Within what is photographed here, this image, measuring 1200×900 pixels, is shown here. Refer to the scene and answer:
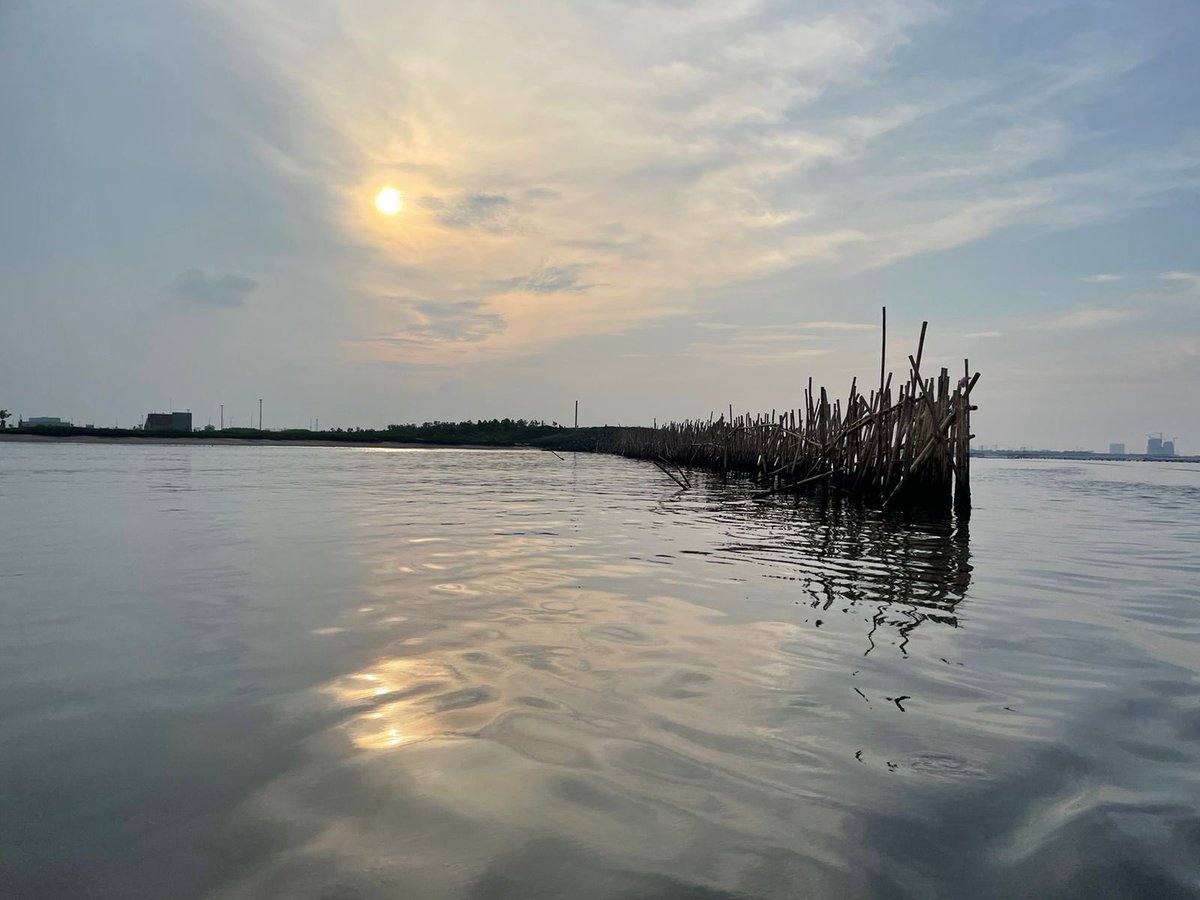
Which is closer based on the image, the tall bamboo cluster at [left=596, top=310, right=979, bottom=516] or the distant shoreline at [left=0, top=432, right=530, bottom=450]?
the tall bamboo cluster at [left=596, top=310, right=979, bottom=516]

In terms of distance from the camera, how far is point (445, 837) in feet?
8.05

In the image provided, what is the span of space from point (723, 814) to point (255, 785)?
5.69 feet

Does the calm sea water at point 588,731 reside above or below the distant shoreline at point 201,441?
below

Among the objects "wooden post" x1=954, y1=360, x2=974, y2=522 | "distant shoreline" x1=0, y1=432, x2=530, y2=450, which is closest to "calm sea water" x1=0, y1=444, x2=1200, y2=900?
"wooden post" x1=954, y1=360, x2=974, y2=522

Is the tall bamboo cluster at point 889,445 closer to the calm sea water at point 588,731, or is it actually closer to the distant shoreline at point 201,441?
the calm sea water at point 588,731

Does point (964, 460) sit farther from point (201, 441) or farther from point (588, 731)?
point (201, 441)

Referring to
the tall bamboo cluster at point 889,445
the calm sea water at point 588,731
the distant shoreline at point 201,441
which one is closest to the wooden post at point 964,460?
the tall bamboo cluster at point 889,445

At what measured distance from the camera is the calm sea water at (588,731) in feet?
7.64

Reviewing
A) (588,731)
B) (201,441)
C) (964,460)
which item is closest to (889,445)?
(964,460)

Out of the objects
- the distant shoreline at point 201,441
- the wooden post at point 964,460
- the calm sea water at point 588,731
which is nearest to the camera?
the calm sea water at point 588,731

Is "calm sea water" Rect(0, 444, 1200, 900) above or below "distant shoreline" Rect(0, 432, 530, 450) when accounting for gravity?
below

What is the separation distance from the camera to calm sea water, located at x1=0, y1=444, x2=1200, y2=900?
233 centimetres

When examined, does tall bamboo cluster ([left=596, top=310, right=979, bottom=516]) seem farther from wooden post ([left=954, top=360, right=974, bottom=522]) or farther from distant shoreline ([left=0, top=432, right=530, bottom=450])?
distant shoreline ([left=0, top=432, right=530, bottom=450])

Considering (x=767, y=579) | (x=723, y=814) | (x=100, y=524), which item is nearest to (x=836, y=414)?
(x=767, y=579)
